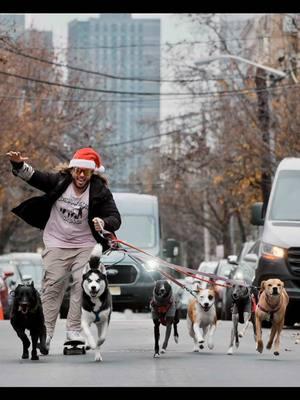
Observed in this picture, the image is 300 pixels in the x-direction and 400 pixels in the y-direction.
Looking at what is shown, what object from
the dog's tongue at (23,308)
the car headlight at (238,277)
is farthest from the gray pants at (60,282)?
the car headlight at (238,277)

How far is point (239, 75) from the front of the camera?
53.4 m

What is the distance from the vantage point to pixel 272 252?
21.8m

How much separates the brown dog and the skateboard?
6.21 feet

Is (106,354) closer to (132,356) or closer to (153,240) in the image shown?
(132,356)

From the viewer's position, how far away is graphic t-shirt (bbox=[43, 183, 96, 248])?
15.0 metres

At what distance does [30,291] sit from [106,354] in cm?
150

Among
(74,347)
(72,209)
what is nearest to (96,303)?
(74,347)

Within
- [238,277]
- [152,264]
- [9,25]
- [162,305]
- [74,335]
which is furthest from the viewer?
[9,25]

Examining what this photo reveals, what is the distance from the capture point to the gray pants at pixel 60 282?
14.8 m

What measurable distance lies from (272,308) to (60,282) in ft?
7.46

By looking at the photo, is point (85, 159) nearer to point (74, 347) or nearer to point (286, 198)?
point (74, 347)
